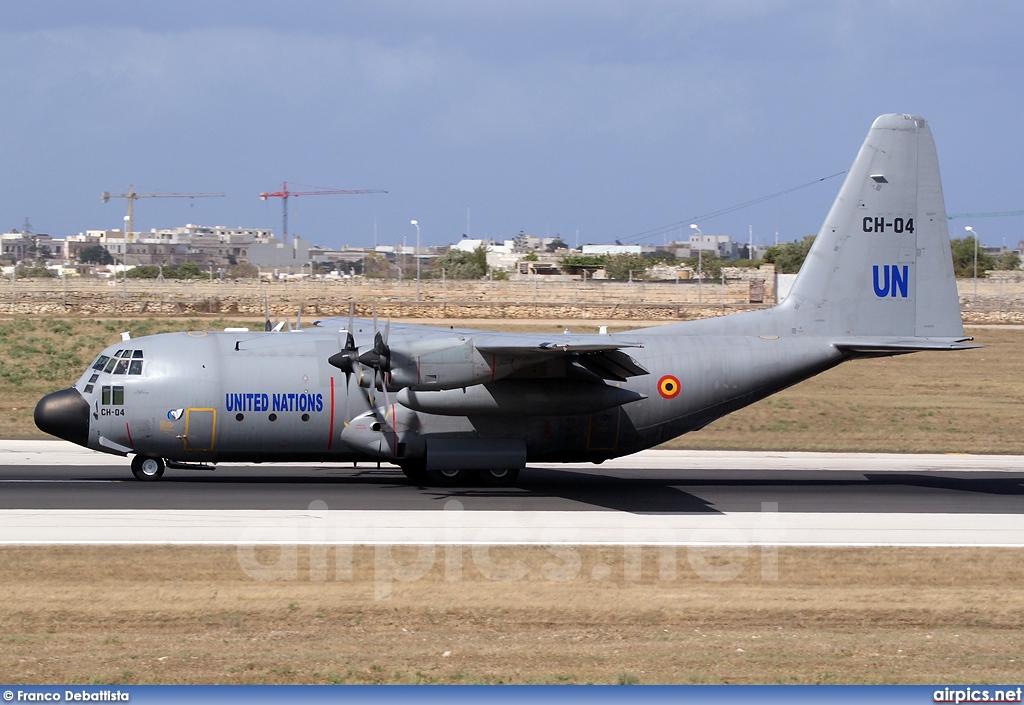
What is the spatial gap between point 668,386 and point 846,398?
20.9m

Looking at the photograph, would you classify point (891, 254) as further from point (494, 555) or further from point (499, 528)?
point (494, 555)

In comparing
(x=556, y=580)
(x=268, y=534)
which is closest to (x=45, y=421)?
(x=268, y=534)

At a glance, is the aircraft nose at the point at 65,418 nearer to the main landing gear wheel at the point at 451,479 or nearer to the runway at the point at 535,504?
the runway at the point at 535,504

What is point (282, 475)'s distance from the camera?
2525 cm

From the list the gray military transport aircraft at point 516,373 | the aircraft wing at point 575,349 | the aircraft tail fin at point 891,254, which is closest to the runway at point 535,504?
the gray military transport aircraft at point 516,373

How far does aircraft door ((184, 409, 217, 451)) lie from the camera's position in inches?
883

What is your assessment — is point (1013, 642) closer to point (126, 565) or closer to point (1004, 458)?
point (126, 565)

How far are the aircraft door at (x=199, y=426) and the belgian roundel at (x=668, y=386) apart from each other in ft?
30.9

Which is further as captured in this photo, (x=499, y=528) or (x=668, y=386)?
(x=668, y=386)

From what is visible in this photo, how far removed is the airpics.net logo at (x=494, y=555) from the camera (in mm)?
16328

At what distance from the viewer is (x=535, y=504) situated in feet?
72.4

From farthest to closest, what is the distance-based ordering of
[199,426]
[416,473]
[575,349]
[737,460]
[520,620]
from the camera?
1. [737,460]
2. [416,473]
3. [199,426]
4. [575,349]
5. [520,620]

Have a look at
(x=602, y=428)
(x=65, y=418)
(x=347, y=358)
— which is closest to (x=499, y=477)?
(x=602, y=428)

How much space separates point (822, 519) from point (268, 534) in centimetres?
1033
